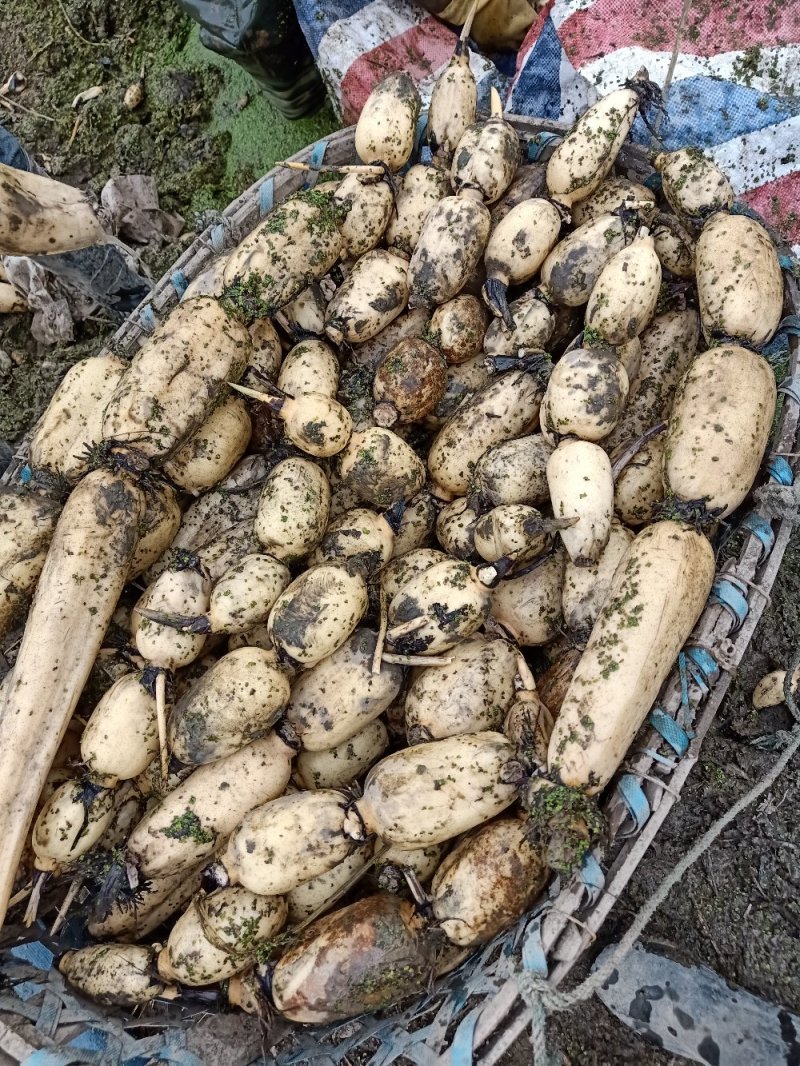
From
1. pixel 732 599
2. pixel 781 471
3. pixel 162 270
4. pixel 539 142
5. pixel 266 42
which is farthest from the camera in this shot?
pixel 162 270

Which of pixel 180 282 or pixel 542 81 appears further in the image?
pixel 542 81

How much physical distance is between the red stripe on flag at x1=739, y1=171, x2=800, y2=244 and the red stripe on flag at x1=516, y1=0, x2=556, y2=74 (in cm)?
119

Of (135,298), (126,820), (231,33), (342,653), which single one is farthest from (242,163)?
(126,820)

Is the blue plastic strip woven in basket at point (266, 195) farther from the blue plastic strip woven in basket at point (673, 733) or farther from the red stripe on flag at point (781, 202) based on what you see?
the blue plastic strip woven in basket at point (673, 733)

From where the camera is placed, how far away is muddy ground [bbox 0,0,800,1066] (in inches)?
107

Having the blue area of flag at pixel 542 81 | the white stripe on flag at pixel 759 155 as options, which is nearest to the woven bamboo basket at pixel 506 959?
the white stripe on flag at pixel 759 155

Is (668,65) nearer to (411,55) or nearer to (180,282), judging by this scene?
(411,55)

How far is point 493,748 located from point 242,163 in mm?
3562

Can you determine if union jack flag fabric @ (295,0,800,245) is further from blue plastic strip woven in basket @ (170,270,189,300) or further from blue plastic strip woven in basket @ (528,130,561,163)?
blue plastic strip woven in basket @ (170,270,189,300)

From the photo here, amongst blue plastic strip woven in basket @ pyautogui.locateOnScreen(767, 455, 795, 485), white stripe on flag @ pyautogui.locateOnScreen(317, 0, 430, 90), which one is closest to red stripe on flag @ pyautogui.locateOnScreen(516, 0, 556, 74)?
white stripe on flag @ pyautogui.locateOnScreen(317, 0, 430, 90)

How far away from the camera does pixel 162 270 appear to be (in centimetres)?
418

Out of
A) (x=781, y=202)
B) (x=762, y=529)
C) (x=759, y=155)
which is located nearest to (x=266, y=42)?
(x=759, y=155)

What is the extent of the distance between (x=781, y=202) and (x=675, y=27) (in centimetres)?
92

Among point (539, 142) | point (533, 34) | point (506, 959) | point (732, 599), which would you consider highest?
point (533, 34)
